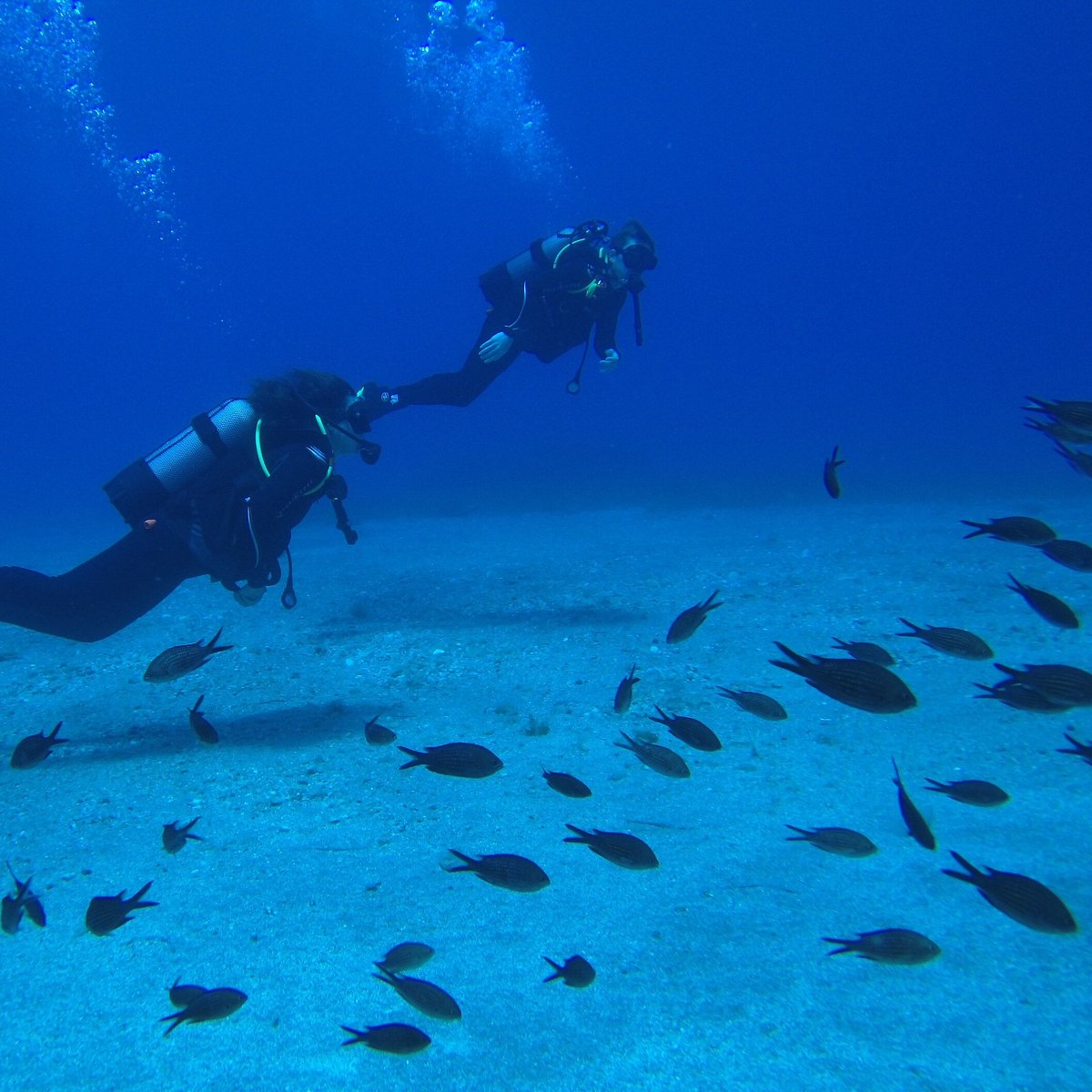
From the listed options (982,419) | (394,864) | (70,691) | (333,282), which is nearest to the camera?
(394,864)

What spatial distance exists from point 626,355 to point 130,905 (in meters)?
94.3

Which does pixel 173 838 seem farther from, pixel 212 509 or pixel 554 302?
pixel 554 302

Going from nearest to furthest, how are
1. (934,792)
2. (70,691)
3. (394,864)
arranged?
(394,864) → (934,792) → (70,691)

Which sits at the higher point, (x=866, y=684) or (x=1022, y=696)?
(x=1022, y=696)

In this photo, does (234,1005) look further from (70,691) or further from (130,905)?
(70,691)

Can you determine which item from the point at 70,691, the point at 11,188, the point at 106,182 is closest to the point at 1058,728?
the point at 70,691

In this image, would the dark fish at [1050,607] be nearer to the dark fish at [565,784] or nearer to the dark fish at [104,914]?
the dark fish at [565,784]

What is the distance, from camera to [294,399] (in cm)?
574

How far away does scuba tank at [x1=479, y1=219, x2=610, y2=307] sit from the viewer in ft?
31.6

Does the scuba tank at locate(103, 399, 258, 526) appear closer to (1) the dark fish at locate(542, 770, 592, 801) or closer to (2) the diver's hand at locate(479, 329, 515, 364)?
(1) the dark fish at locate(542, 770, 592, 801)

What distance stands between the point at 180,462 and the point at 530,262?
633 centimetres

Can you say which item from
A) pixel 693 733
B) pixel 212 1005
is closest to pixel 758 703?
pixel 693 733

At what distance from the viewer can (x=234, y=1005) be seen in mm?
2621

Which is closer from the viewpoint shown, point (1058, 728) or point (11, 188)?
point (1058, 728)
